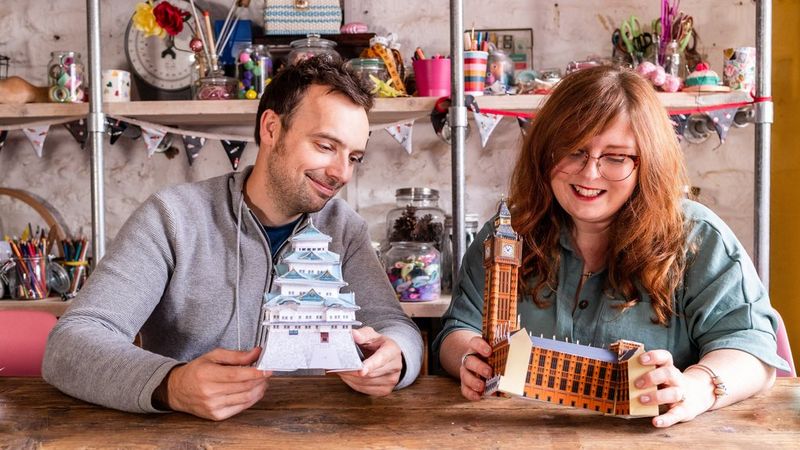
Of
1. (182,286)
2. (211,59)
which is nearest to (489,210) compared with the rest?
(211,59)

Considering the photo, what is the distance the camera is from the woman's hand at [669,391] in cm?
112

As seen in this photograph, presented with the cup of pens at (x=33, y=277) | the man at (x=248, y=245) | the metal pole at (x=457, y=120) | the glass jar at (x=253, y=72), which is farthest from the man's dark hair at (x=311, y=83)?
the cup of pens at (x=33, y=277)

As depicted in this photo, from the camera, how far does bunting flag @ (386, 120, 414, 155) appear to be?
2.60 m

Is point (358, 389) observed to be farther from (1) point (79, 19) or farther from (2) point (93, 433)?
(1) point (79, 19)

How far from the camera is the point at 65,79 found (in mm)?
2562

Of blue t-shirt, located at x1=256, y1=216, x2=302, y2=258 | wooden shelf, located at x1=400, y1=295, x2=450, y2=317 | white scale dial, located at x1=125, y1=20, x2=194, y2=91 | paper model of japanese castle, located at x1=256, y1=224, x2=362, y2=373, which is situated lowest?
wooden shelf, located at x1=400, y1=295, x2=450, y2=317

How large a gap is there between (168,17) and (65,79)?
39 centimetres

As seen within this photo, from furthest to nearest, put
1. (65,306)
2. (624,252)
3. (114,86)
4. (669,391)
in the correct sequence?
1. (114,86)
2. (65,306)
3. (624,252)
4. (669,391)

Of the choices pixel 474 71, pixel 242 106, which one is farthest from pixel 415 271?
pixel 242 106

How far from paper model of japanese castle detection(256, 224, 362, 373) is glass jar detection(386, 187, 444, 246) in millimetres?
1434

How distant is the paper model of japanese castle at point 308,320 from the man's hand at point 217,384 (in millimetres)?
42

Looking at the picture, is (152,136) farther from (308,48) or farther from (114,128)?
(308,48)

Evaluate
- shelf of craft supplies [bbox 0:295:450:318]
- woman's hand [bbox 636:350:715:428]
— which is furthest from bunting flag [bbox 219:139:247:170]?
woman's hand [bbox 636:350:715:428]

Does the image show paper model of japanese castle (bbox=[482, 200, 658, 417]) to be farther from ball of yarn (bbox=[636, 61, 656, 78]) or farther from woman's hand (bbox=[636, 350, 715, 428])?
ball of yarn (bbox=[636, 61, 656, 78])
